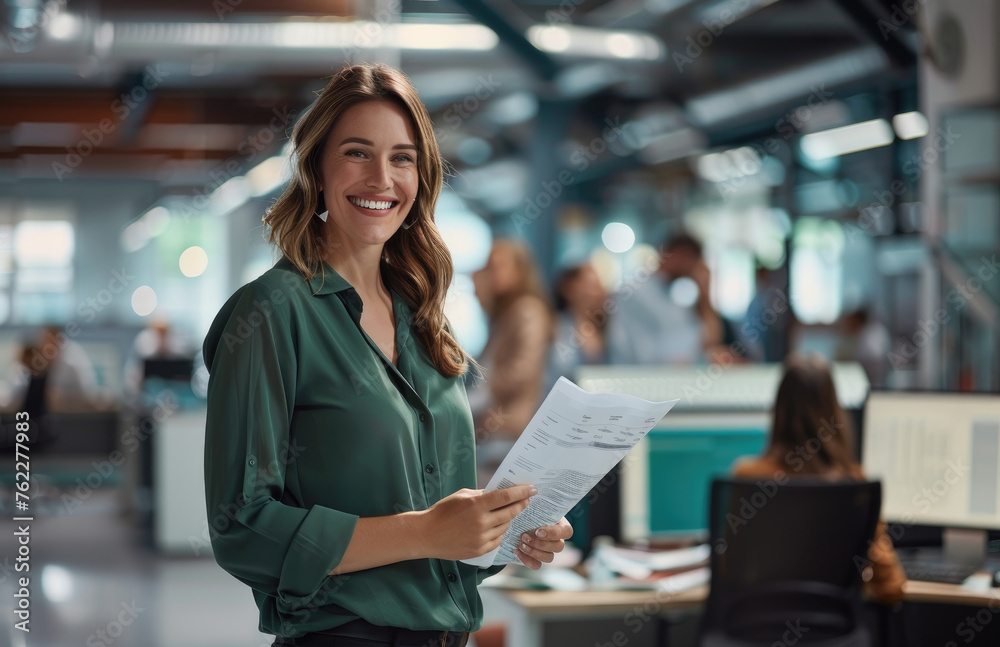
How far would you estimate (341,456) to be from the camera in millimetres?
1265

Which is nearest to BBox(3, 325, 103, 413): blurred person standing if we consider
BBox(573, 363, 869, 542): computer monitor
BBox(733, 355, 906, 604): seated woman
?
BBox(573, 363, 869, 542): computer monitor

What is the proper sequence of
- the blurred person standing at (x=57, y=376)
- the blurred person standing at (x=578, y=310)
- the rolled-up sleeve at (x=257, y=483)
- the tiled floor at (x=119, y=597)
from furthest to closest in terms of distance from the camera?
the blurred person standing at (x=57, y=376)
the blurred person standing at (x=578, y=310)
the tiled floor at (x=119, y=597)
the rolled-up sleeve at (x=257, y=483)

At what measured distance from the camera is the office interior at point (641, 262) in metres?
3.04

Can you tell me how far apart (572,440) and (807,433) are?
1844 mm

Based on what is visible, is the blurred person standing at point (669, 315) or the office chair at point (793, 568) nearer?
the office chair at point (793, 568)

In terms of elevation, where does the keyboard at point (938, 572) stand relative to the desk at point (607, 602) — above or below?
above

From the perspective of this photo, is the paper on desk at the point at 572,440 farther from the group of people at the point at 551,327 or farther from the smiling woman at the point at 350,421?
the group of people at the point at 551,327

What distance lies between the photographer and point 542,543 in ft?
4.86

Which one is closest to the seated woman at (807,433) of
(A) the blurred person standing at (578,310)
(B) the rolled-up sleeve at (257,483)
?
(B) the rolled-up sleeve at (257,483)

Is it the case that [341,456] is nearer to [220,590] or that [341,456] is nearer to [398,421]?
[398,421]

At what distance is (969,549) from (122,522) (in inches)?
274

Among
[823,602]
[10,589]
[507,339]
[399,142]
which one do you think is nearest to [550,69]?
[507,339]

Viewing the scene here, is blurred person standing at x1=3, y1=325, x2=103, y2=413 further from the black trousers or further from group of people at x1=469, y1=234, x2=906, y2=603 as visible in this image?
the black trousers

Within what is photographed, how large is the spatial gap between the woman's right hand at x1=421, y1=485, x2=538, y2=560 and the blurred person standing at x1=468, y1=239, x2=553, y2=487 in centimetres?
382
